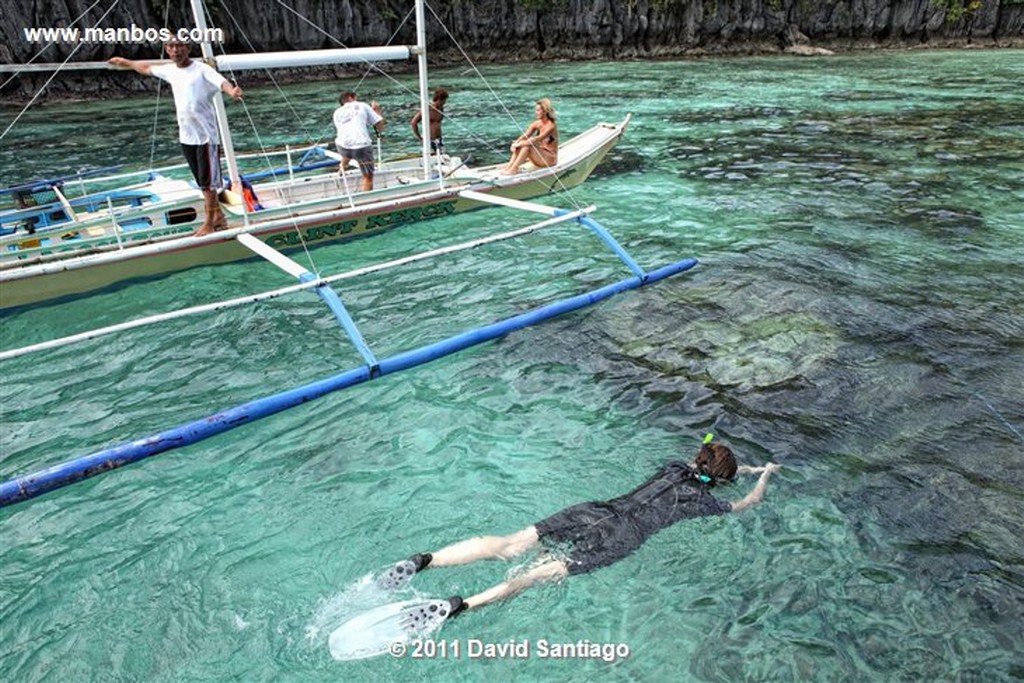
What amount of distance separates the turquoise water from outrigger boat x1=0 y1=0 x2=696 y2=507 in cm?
36

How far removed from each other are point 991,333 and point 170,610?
9.58 m

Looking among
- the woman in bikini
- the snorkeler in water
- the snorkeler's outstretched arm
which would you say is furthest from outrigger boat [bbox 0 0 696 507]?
the snorkeler's outstretched arm

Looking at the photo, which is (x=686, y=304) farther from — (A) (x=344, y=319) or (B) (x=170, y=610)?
(B) (x=170, y=610)

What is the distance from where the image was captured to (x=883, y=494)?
19.6 feet

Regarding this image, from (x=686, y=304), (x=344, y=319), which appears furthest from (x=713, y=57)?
(x=344, y=319)

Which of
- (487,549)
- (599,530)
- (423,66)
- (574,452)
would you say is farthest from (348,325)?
(423,66)

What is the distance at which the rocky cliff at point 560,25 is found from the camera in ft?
119

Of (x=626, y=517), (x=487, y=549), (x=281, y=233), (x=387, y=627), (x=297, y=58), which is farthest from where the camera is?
(x=281, y=233)

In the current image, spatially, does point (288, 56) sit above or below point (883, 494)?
above

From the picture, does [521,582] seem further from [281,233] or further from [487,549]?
[281,233]

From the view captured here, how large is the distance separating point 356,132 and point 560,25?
142 ft

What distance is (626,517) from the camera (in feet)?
17.4

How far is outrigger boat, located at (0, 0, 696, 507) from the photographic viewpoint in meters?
6.28

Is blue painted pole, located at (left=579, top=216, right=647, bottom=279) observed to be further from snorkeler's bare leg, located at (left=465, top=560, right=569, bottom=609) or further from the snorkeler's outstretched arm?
snorkeler's bare leg, located at (left=465, top=560, right=569, bottom=609)
